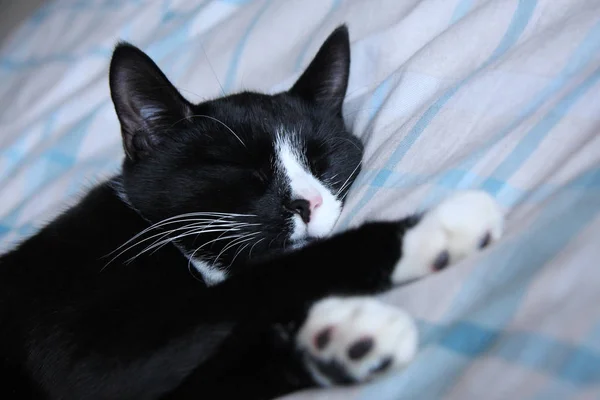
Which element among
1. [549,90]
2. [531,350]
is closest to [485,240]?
[531,350]

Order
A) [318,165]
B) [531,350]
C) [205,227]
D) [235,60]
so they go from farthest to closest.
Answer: [235,60] → [318,165] → [205,227] → [531,350]

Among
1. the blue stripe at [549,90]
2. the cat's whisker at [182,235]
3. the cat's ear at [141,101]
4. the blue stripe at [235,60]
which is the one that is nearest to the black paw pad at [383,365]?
the blue stripe at [549,90]

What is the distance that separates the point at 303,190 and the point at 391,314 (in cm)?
35

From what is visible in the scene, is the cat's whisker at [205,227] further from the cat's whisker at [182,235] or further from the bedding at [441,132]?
the bedding at [441,132]

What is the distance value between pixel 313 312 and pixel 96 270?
14.5 inches

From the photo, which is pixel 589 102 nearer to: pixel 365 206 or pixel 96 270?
pixel 365 206

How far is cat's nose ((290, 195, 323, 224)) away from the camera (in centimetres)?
85

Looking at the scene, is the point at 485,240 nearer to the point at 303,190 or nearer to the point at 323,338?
the point at 323,338

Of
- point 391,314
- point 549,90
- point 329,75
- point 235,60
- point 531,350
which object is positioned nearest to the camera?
point 531,350

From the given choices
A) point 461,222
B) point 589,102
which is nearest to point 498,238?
point 461,222

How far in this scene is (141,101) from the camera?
94 centimetres

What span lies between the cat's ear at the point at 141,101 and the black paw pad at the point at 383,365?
59cm

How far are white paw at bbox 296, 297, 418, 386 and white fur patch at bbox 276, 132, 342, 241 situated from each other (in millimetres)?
269

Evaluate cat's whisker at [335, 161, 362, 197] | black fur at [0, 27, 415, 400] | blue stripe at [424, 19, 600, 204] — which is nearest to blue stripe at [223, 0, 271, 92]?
black fur at [0, 27, 415, 400]
